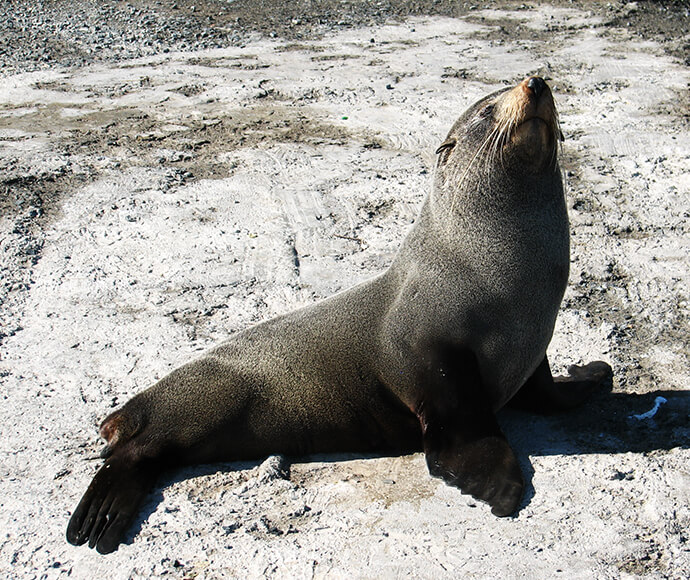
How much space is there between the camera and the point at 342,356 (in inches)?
169

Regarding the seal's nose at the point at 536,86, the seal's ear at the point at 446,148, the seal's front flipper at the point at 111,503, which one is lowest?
the seal's front flipper at the point at 111,503

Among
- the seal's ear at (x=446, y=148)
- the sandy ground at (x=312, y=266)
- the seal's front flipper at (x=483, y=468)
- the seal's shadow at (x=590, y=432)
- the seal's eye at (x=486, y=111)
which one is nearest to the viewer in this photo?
the sandy ground at (x=312, y=266)

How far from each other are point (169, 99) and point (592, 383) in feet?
20.6

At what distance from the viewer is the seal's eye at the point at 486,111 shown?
4336 mm

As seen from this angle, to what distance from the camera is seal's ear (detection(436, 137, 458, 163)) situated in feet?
14.8

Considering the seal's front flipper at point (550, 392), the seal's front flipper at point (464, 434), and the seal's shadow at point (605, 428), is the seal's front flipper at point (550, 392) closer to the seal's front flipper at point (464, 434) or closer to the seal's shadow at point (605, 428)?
the seal's shadow at point (605, 428)

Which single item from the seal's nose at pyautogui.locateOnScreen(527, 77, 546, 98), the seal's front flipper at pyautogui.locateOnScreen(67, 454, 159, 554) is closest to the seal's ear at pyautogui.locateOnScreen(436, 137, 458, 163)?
the seal's nose at pyautogui.locateOnScreen(527, 77, 546, 98)

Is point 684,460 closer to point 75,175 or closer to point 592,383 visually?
point 592,383

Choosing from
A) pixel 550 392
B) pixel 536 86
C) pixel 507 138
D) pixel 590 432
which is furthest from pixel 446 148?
pixel 590 432

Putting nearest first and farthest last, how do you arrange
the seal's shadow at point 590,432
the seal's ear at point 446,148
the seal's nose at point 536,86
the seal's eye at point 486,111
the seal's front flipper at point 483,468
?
the seal's front flipper at point 483,468, the seal's nose at point 536,86, the seal's shadow at point 590,432, the seal's eye at point 486,111, the seal's ear at point 446,148

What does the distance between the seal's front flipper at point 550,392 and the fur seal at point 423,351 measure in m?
0.02

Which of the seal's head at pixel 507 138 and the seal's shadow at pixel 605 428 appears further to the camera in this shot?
the seal's shadow at pixel 605 428

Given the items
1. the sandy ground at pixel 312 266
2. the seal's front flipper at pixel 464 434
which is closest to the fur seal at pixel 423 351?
the seal's front flipper at pixel 464 434

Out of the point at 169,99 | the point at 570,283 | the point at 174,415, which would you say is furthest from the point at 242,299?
the point at 169,99
